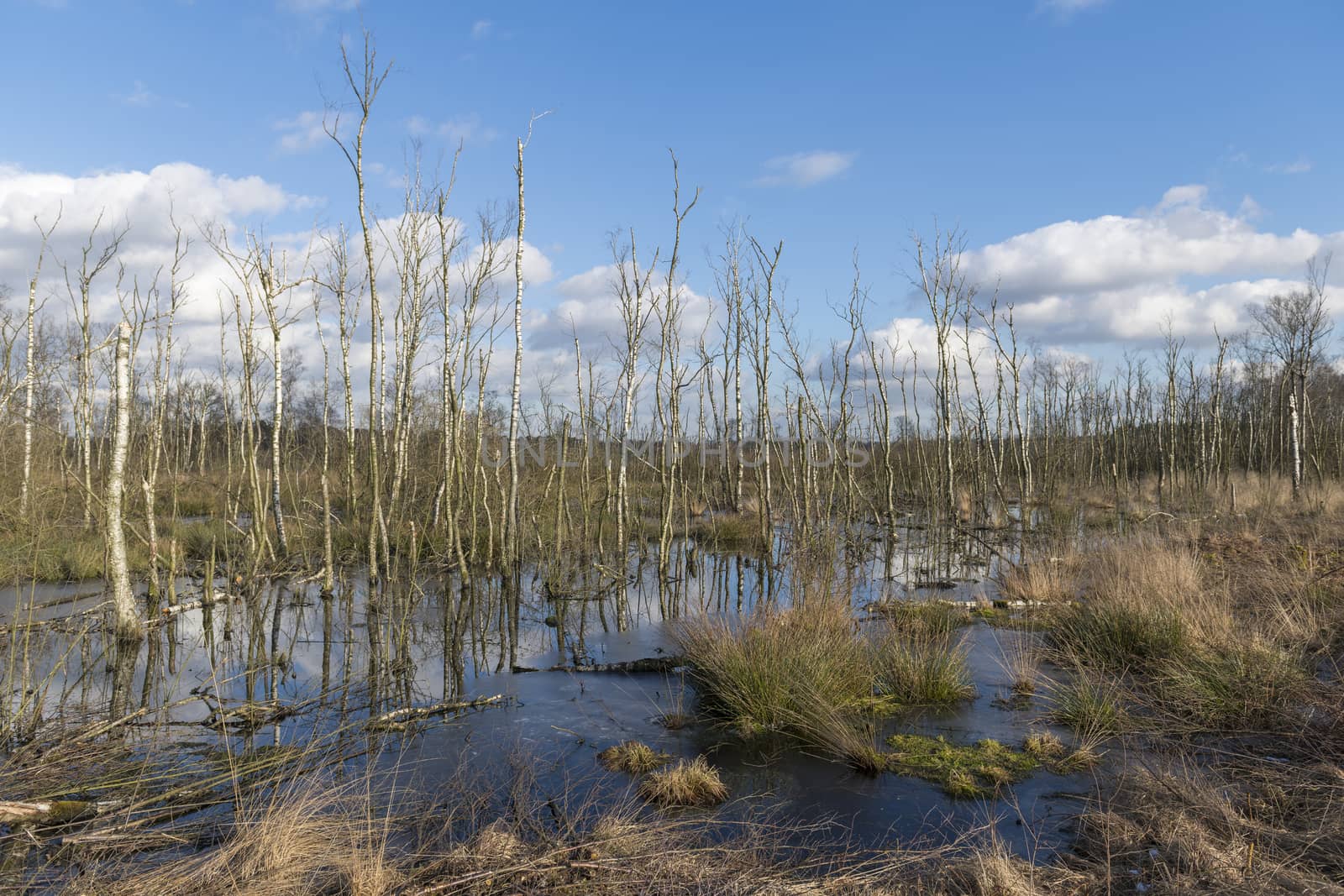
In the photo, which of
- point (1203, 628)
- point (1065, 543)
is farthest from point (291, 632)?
point (1065, 543)

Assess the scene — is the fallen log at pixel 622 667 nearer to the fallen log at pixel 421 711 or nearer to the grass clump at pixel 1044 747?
the fallen log at pixel 421 711

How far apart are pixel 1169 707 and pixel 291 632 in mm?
9564

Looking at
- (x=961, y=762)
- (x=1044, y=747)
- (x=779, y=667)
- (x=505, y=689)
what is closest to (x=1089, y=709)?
(x=1044, y=747)

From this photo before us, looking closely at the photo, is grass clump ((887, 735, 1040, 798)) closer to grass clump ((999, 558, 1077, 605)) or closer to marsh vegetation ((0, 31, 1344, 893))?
marsh vegetation ((0, 31, 1344, 893))

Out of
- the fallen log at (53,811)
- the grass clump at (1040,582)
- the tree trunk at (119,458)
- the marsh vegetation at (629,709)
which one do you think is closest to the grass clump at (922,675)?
the marsh vegetation at (629,709)

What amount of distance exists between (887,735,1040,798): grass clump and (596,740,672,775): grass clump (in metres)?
1.70

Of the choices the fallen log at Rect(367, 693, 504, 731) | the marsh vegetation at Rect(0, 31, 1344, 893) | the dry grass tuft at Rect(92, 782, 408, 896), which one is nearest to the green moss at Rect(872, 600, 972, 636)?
the marsh vegetation at Rect(0, 31, 1344, 893)

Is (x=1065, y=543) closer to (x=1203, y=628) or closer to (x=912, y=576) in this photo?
(x=912, y=576)

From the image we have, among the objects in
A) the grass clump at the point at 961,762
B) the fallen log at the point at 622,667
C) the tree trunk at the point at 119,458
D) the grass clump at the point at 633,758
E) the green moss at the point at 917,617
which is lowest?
the grass clump at the point at 961,762

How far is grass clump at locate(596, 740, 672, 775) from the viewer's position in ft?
18.7

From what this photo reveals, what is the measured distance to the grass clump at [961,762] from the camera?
17.6 feet

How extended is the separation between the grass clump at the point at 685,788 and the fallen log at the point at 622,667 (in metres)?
3.18

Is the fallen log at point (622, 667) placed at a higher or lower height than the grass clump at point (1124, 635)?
lower

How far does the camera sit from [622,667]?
8602 millimetres
